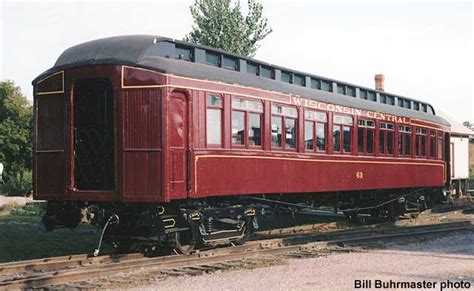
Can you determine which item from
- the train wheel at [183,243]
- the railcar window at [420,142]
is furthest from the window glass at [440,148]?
the train wheel at [183,243]

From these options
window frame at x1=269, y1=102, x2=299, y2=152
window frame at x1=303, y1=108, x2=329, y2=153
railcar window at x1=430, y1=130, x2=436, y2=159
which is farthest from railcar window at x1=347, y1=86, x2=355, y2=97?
railcar window at x1=430, y1=130, x2=436, y2=159

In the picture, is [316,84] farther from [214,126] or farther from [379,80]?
[379,80]

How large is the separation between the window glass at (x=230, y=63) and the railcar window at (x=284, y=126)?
3.72ft

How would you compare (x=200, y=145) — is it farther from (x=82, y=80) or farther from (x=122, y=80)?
(x=82, y=80)

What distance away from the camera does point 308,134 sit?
1362 centimetres

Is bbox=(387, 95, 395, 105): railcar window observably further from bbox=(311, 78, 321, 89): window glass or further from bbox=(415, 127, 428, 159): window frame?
bbox=(311, 78, 321, 89): window glass

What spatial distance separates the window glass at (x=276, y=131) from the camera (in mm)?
12398

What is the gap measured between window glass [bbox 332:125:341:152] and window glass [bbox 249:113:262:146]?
326 centimetres

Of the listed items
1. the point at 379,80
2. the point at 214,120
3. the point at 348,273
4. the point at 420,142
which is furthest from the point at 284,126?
the point at 379,80

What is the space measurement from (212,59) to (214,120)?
1.54 metres

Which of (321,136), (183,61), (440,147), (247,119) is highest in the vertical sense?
(183,61)

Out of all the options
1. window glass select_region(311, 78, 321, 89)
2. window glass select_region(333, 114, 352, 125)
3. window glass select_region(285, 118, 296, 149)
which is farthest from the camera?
window glass select_region(311, 78, 321, 89)

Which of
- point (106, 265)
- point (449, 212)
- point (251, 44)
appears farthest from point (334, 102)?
point (251, 44)

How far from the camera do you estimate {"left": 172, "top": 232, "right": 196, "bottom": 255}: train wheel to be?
10.4 metres
